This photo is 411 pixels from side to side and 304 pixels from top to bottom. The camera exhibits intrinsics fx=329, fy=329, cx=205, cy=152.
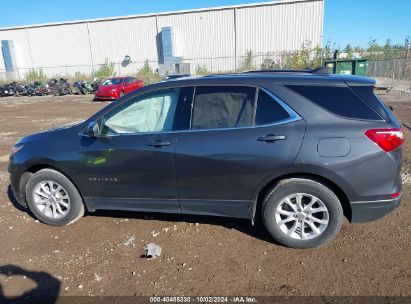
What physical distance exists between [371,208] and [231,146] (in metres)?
1.46

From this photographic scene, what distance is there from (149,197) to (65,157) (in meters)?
1.10

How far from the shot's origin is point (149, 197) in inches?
145

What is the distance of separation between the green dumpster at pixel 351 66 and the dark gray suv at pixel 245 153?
15867mm

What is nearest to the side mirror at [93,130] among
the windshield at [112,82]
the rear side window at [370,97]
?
the rear side window at [370,97]

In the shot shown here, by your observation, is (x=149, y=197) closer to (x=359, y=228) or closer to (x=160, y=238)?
(x=160, y=238)

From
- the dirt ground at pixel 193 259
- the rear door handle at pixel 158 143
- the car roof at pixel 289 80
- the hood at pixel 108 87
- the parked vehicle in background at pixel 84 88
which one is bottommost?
the dirt ground at pixel 193 259

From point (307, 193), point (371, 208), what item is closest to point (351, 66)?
point (371, 208)

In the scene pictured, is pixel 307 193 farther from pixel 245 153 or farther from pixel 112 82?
pixel 112 82

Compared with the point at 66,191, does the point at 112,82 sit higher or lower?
higher

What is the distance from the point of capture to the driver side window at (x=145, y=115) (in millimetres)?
3564

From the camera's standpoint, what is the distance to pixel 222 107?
11.1ft

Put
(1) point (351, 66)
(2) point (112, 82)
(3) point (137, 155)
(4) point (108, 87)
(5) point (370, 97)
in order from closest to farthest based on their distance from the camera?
(5) point (370, 97), (3) point (137, 155), (1) point (351, 66), (4) point (108, 87), (2) point (112, 82)

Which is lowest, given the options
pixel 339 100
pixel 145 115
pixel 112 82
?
pixel 112 82

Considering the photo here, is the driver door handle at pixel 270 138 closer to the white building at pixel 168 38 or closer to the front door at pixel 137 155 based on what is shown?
the front door at pixel 137 155
